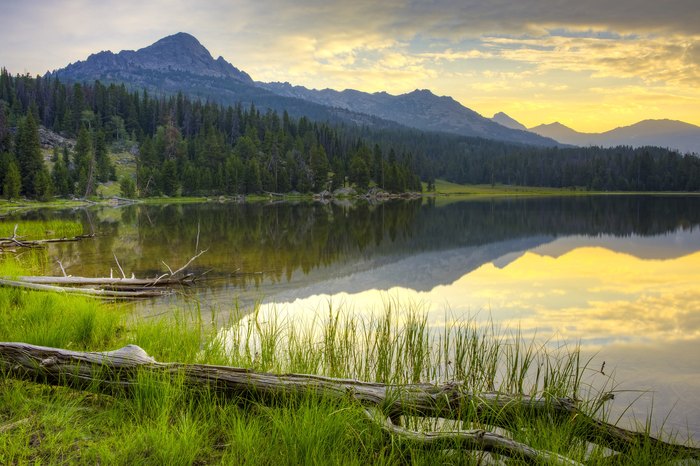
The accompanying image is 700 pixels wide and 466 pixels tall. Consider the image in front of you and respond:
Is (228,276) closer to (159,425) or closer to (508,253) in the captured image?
(159,425)

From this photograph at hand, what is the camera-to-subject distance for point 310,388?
5.84 meters

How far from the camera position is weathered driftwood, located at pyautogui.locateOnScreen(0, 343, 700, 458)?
568 centimetres

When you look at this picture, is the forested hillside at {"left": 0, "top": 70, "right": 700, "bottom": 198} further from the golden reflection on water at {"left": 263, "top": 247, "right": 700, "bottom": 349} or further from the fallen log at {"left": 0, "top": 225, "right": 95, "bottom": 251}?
the golden reflection on water at {"left": 263, "top": 247, "right": 700, "bottom": 349}

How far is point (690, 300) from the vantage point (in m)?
17.2

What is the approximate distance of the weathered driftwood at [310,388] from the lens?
5.68 metres

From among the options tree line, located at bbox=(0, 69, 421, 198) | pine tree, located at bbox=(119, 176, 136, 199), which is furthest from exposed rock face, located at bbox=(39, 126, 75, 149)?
pine tree, located at bbox=(119, 176, 136, 199)

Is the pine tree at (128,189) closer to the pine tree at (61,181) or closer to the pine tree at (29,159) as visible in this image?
the pine tree at (61,181)

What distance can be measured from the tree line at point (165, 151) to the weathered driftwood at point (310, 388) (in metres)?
91.2

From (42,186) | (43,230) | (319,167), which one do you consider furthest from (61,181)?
(43,230)

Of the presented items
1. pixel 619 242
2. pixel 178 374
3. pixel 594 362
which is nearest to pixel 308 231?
pixel 619 242

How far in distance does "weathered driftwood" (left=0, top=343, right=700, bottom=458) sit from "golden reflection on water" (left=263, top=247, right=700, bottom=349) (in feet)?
19.6

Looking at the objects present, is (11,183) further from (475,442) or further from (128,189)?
(475,442)

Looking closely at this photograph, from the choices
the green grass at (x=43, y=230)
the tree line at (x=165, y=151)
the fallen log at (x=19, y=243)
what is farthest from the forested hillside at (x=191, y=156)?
the fallen log at (x=19, y=243)

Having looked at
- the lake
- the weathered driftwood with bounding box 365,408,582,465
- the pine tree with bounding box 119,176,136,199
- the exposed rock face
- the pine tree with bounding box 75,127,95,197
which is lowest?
Result: the lake
